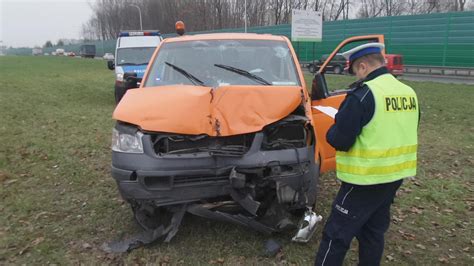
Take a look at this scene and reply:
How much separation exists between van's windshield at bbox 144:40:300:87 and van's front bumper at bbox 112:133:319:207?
1228 mm

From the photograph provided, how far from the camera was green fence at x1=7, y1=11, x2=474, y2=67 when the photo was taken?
88.0ft

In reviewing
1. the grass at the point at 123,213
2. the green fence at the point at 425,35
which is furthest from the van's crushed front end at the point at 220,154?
the green fence at the point at 425,35

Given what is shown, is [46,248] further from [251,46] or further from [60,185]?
[251,46]

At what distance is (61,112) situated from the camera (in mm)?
11555

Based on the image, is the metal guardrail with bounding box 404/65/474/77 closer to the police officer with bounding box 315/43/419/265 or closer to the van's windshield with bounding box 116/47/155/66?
the van's windshield with bounding box 116/47/155/66

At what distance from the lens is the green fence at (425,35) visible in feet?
88.0

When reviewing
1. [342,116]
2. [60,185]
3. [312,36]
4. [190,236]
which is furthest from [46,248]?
[312,36]

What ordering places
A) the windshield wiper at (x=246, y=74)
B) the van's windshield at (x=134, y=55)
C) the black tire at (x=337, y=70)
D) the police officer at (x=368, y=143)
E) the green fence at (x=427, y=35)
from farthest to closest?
1. the black tire at (x=337, y=70)
2. the green fence at (x=427, y=35)
3. the van's windshield at (x=134, y=55)
4. the windshield wiper at (x=246, y=74)
5. the police officer at (x=368, y=143)

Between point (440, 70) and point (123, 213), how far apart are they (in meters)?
27.4

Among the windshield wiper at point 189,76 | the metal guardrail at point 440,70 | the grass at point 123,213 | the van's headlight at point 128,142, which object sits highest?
the windshield wiper at point 189,76

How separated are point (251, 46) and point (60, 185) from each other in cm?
319

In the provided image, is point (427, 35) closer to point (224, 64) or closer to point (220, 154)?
point (224, 64)

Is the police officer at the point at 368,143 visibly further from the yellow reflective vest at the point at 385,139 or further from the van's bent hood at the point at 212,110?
the van's bent hood at the point at 212,110

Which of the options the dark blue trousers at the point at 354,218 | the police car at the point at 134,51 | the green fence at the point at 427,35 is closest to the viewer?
the dark blue trousers at the point at 354,218
